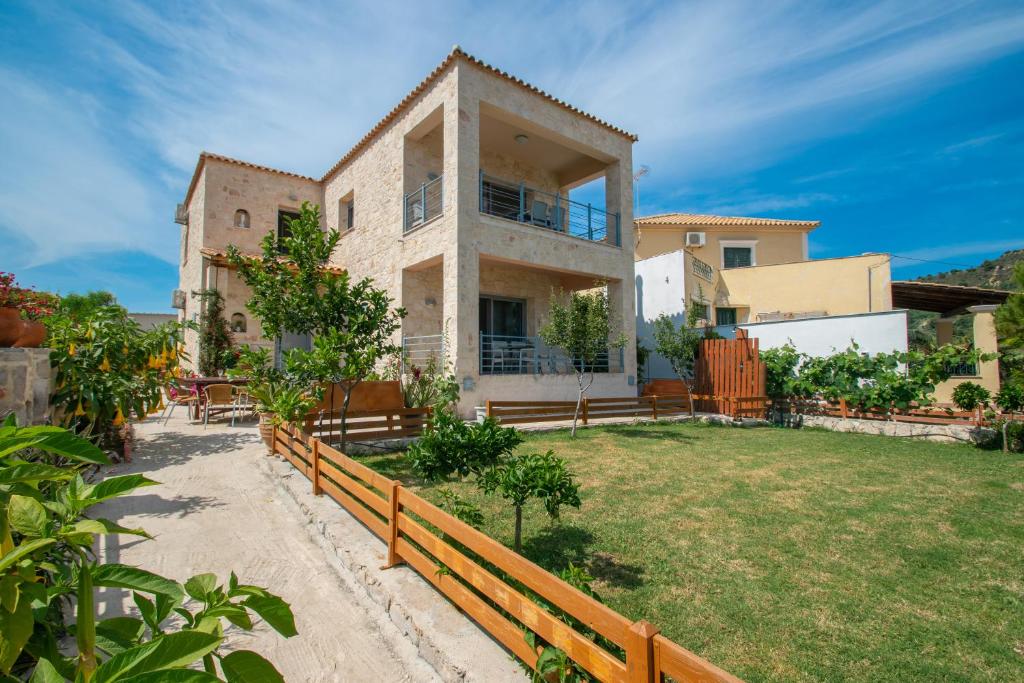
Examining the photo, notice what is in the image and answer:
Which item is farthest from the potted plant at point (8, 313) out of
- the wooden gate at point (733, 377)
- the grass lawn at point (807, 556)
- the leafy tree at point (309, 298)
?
the wooden gate at point (733, 377)

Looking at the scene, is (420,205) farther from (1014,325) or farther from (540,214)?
(1014,325)

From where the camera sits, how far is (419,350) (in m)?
12.2

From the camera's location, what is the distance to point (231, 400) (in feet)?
34.9

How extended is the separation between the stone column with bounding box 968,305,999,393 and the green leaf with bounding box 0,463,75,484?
843 inches

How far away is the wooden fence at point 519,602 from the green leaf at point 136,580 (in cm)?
165

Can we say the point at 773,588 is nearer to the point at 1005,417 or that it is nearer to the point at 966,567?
the point at 966,567

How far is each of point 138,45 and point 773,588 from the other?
10.5m

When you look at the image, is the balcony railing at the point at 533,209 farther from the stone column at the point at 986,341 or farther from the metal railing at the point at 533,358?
the stone column at the point at 986,341

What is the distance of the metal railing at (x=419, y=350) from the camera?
37.7 feet

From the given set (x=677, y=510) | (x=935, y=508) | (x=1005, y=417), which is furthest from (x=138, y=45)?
(x=1005, y=417)

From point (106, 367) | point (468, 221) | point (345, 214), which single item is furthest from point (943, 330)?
point (106, 367)

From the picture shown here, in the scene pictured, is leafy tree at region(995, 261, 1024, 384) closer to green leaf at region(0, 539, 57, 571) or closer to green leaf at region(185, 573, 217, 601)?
green leaf at region(185, 573, 217, 601)

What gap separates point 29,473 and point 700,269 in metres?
19.1

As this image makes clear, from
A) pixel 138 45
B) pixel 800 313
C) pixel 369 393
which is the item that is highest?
pixel 138 45
